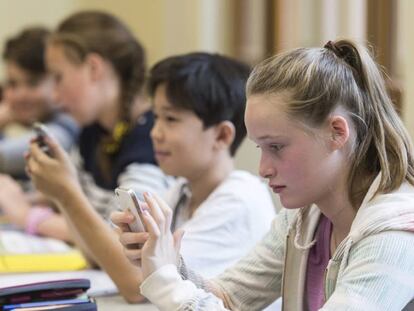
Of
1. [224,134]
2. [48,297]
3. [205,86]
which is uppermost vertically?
[205,86]

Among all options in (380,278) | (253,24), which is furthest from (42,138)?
(253,24)

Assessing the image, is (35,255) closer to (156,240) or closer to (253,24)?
(156,240)

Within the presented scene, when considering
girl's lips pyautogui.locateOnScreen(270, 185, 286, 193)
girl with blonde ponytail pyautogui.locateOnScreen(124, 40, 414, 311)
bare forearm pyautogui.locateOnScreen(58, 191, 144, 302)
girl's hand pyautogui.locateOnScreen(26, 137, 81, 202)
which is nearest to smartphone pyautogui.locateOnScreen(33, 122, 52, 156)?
girl's hand pyautogui.locateOnScreen(26, 137, 81, 202)

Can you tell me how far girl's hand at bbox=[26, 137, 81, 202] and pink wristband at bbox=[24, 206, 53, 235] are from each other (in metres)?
0.44

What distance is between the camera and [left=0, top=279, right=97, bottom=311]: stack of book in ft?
4.32

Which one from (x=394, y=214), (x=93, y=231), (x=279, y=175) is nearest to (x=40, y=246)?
(x=93, y=231)

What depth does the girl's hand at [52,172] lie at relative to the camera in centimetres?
170

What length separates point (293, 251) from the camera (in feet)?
4.39

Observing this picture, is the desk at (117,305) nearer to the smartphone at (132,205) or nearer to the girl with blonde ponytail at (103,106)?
the smartphone at (132,205)

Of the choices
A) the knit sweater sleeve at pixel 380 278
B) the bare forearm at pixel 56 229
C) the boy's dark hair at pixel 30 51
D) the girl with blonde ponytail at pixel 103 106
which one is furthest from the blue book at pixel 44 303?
the boy's dark hair at pixel 30 51

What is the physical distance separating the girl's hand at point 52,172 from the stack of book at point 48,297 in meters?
0.34

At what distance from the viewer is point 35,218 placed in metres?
2.24

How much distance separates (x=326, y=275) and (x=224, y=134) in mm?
600

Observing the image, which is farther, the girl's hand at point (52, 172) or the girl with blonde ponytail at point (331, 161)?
the girl's hand at point (52, 172)
